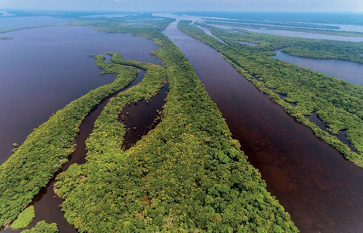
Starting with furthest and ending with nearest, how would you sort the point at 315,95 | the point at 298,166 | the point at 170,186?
the point at 315,95 < the point at 298,166 < the point at 170,186

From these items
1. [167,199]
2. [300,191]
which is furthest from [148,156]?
[300,191]

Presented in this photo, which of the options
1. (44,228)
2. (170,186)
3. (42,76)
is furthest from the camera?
(42,76)

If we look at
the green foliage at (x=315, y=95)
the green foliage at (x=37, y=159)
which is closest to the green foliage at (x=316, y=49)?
the green foliage at (x=315, y=95)

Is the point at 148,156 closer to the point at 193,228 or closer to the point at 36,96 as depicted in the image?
the point at 193,228

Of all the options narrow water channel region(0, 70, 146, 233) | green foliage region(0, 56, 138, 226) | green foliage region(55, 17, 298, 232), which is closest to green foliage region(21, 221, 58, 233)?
narrow water channel region(0, 70, 146, 233)

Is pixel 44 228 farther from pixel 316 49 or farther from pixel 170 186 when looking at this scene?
pixel 316 49

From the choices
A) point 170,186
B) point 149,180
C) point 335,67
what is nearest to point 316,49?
point 335,67
